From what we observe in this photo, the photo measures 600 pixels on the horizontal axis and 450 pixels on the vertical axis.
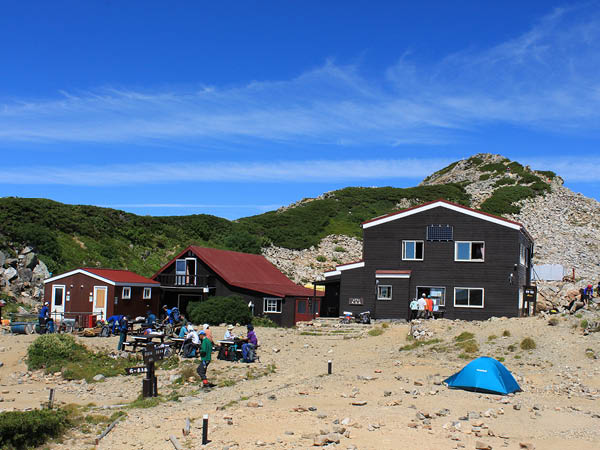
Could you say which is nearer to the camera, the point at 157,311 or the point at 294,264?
the point at 157,311

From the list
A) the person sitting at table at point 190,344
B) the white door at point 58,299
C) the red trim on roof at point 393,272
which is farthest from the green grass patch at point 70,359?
the red trim on roof at point 393,272

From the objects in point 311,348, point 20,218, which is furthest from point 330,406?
point 20,218

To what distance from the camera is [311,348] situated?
1194 inches

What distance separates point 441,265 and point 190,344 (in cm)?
1779

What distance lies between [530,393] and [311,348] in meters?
12.1

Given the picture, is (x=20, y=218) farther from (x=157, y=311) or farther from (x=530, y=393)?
(x=530, y=393)

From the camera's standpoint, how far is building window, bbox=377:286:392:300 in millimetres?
38125

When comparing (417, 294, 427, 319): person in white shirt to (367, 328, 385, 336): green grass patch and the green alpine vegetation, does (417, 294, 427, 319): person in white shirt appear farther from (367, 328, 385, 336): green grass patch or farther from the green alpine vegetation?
the green alpine vegetation

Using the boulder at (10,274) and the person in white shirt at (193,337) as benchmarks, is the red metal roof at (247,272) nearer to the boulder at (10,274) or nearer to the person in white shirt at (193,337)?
the boulder at (10,274)

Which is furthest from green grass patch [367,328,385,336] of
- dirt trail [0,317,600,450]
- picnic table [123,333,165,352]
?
picnic table [123,333,165,352]

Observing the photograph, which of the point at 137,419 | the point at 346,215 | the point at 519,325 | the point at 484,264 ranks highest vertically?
the point at 346,215

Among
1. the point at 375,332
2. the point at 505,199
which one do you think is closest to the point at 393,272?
the point at 375,332

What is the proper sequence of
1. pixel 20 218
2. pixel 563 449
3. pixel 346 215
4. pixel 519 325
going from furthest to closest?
pixel 346 215 → pixel 20 218 → pixel 519 325 → pixel 563 449

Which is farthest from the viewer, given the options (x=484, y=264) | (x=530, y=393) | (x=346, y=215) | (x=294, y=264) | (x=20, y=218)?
(x=346, y=215)
